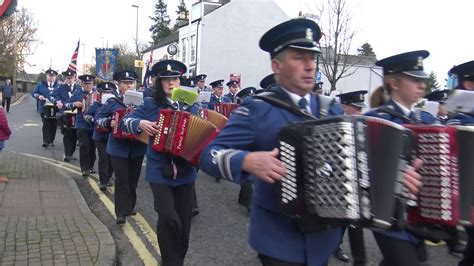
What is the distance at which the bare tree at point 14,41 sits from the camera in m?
50.3

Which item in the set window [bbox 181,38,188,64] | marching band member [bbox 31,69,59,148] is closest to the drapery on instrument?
marching band member [bbox 31,69,59,148]

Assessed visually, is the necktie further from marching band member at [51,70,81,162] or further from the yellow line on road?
marching band member at [51,70,81,162]

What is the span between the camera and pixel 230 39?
1665 inches

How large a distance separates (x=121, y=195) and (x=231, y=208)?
81.5 inches

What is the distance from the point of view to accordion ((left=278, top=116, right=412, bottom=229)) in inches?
92.8

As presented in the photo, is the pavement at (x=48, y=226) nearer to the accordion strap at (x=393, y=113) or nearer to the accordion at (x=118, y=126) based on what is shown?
the accordion at (x=118, y=126)

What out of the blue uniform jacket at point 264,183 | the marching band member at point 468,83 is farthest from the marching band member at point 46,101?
the blue uniform jacket at point 264,183

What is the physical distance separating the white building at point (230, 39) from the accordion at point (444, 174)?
1502 inches

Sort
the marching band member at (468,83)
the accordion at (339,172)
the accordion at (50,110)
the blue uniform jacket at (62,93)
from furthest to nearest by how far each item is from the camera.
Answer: the accordion at (50,110) < the blue uniform jacket at (62,93) < the marching band member at (468,83) < the accordion at (339,172)

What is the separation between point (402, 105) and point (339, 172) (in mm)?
1717

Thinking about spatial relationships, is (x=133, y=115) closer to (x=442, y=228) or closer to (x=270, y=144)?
(x=270, y=144)

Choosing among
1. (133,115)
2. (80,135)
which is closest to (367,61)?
(80,135)

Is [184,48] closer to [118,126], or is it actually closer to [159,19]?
[118,126]

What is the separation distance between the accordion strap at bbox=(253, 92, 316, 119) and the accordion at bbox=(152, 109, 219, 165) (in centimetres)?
202
